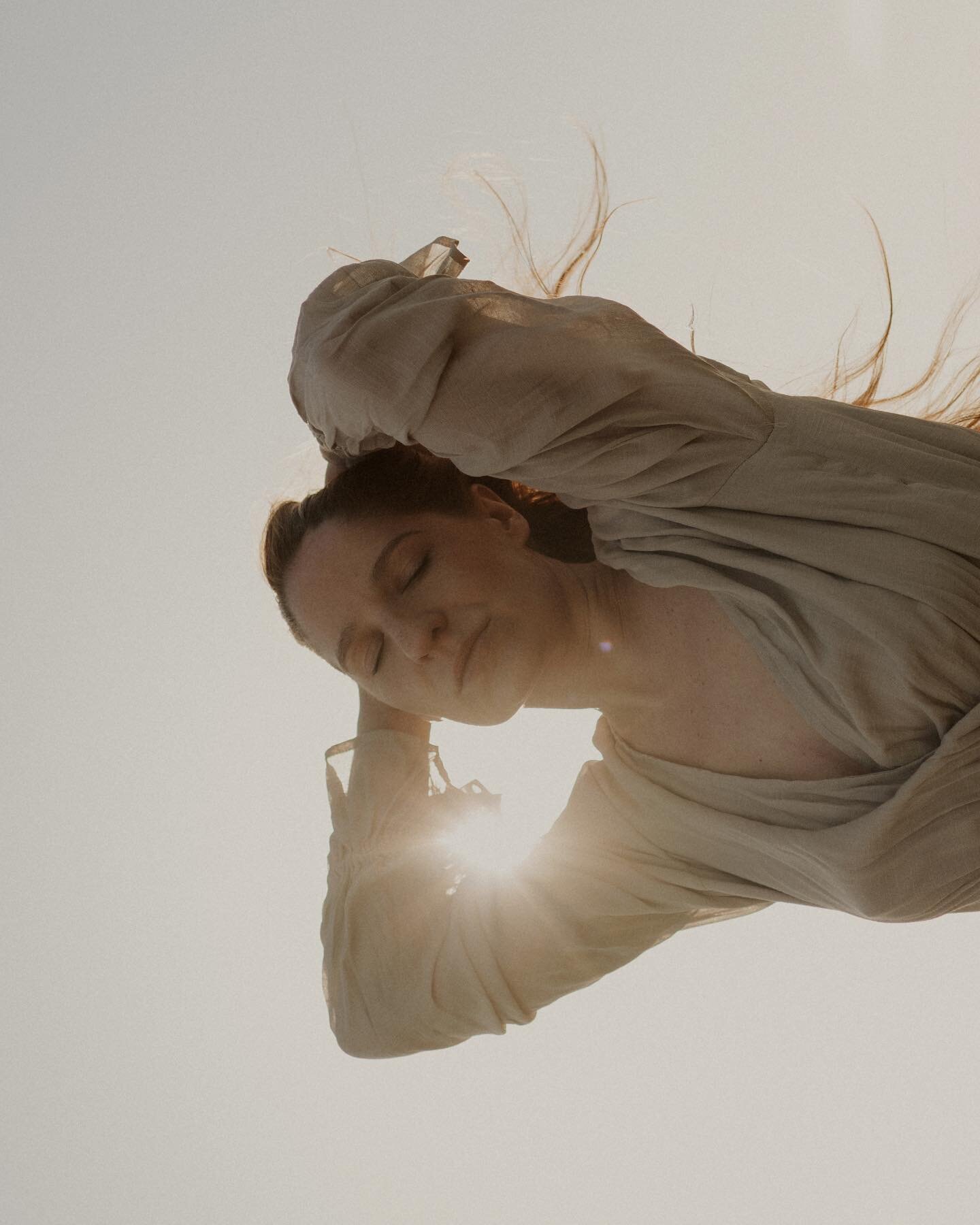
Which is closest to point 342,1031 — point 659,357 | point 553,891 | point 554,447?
point 553,891

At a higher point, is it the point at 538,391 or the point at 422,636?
the point at 538,391

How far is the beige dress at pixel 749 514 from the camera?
1.14m

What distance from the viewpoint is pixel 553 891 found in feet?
5.15

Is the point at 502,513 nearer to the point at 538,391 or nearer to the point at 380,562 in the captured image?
the point at 380,562

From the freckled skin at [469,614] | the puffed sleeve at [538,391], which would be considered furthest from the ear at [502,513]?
the puffed sleeve at [538,391]

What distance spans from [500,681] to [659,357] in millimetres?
436

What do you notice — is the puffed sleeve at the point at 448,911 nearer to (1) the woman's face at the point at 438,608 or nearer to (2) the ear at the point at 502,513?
(1) the woman's face at the point at 438,608

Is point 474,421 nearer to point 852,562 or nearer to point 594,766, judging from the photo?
point 852,562

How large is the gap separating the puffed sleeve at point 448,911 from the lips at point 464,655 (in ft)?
1.02

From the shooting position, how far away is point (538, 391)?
1122 mm

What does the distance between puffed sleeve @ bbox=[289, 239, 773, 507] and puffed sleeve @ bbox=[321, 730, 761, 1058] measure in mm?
575

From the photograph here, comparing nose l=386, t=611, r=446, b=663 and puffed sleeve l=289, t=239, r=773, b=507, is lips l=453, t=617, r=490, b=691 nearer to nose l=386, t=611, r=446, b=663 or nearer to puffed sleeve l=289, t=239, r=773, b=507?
nose l=386, t=611, r=446, b=663

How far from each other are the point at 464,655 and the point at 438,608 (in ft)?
0.22

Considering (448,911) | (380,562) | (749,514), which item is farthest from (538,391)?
(448,911)
